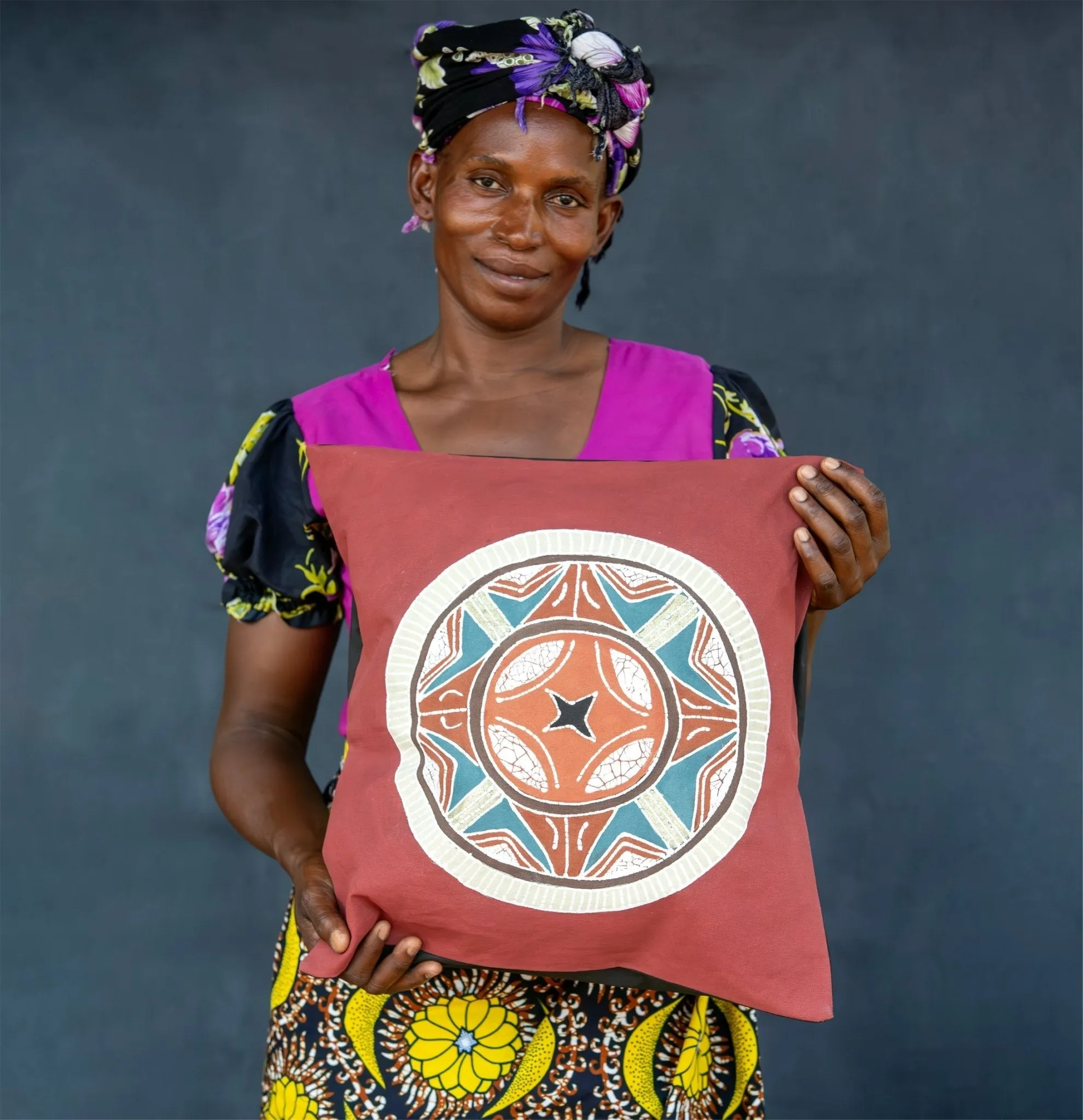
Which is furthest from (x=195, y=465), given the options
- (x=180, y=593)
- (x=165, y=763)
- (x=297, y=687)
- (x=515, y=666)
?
(x=515, y=666)

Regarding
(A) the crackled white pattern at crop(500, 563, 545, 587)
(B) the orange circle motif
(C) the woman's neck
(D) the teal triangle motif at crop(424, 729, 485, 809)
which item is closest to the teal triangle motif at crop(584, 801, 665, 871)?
(B) the orange circle motif

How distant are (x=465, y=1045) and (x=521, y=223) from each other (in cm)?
87

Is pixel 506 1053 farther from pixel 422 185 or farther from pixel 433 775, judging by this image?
pixel 422 185

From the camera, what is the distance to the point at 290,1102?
145cm

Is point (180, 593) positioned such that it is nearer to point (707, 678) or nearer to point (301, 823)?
point (301, 823)

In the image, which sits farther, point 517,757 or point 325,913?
point 325,913

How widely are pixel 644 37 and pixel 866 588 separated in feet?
3.87

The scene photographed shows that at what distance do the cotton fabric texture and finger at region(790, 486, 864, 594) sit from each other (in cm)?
3

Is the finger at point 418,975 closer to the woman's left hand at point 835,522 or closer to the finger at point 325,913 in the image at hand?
the finger at point 325,913

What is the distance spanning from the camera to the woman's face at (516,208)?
4.89ft

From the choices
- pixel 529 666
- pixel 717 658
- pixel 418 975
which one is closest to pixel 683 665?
pixel 717 658

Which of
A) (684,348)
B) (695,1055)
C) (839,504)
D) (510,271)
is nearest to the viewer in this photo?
(839,504)

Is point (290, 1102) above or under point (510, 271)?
under

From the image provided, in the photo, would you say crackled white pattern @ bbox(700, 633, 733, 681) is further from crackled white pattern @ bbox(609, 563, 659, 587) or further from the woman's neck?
the woman's neck
